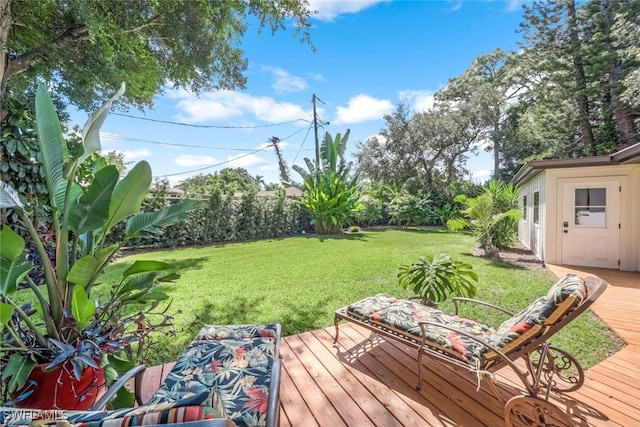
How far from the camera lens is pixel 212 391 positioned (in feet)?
2.84

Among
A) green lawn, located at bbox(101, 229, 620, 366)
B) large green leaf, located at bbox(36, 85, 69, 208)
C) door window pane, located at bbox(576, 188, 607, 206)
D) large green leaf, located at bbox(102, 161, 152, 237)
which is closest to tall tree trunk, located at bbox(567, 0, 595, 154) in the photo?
door window pane, located at bbox(576, 188, 607, 206)

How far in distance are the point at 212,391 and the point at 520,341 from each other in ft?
7.43

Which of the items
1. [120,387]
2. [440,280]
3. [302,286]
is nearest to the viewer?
[120,387]

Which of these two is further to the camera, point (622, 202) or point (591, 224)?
point (591, 224)

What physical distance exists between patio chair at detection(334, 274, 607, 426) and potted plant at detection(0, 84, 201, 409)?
84.2 inches

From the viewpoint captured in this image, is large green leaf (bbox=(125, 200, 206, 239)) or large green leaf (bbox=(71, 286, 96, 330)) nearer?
large green leaf (bbox=(71, 286, 96, 330))

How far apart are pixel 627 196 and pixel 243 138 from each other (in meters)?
20.8

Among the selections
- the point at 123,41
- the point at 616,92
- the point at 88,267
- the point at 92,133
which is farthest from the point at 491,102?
the point at 88,267

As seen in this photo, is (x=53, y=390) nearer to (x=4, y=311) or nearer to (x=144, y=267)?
(x=4, y=311)

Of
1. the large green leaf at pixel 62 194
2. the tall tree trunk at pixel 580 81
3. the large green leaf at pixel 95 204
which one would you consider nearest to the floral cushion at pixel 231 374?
the large green leaf at pixel 95 204

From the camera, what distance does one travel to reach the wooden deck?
216 cm

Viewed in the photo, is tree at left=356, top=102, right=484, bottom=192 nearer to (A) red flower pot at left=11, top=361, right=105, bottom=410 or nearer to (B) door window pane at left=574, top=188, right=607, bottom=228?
(B) door window pane at left=574, top=188, right=607, bottom=228

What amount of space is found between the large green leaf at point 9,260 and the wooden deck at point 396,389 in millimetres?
1307

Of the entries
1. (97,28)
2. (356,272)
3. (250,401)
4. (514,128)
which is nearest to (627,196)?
(356,272)
